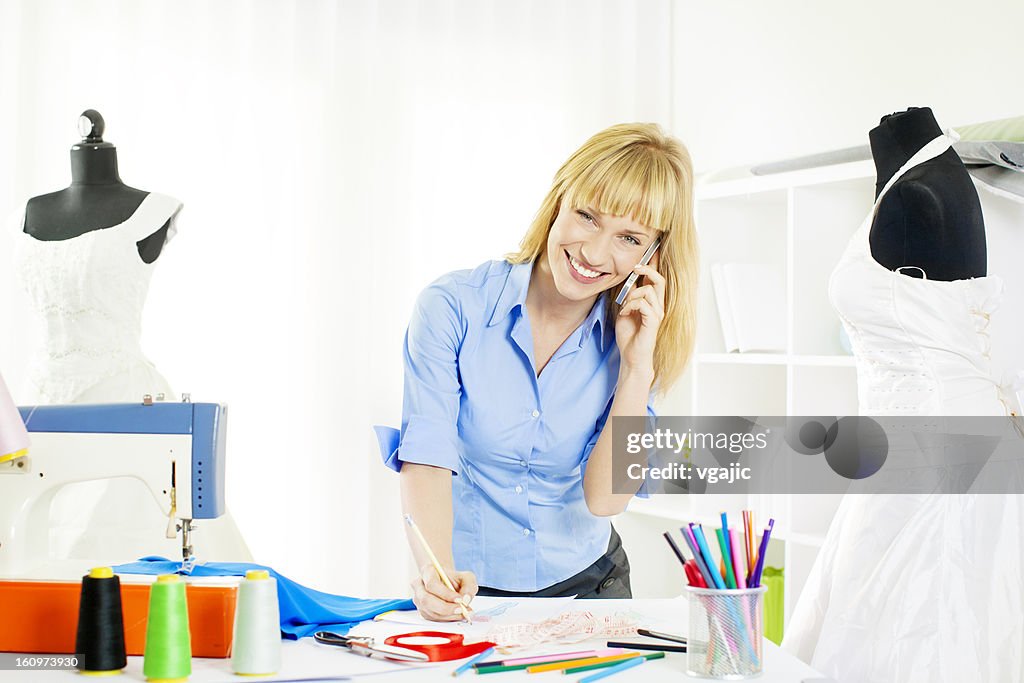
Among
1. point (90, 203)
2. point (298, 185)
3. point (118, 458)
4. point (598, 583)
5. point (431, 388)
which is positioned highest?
point (298, 185)

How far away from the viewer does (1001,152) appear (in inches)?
83.2

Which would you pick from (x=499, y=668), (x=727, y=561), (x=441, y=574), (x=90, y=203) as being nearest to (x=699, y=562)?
(x=727, y=561)

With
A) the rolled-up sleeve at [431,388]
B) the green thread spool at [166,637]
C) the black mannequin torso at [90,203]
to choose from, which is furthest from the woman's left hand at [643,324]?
the black mannequin torso at [90,203]

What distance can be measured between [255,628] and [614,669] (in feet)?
1.49

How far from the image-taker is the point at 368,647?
1.36m

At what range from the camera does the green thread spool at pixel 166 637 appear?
48.8 inches

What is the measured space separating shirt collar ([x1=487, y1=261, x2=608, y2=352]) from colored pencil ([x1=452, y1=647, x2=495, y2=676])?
665mm

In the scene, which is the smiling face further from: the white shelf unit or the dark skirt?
the white shelf unit

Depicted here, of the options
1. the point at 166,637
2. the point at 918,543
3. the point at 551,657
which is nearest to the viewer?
the point at 166,637

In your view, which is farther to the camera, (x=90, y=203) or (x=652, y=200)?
(x=90, y=203)

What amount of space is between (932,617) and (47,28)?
2.88 m

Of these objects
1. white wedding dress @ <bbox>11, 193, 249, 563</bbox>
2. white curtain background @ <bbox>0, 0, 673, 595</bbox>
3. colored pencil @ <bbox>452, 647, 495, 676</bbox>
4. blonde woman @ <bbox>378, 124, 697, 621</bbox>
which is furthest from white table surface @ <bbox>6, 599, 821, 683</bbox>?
white curtain background @ <bbox>0, 0, 673, 595</bbox>

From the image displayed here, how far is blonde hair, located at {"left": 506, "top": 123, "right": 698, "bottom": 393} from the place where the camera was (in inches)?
70.7

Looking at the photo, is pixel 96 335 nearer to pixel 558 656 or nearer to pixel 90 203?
pixel 90 203
